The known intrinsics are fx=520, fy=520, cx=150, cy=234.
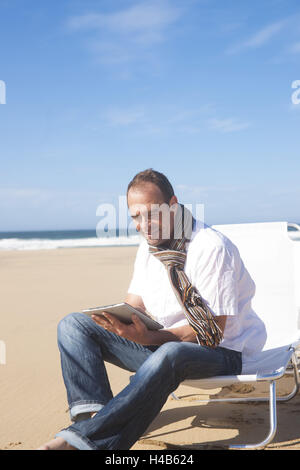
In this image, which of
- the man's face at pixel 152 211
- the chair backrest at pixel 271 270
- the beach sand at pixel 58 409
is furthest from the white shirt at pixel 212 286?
the chair backrest at pixel 271 270

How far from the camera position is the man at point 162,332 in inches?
93.1

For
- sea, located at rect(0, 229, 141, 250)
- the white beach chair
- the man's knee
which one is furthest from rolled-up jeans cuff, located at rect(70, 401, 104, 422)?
sea, located at rect(0, 229, 141, 250)

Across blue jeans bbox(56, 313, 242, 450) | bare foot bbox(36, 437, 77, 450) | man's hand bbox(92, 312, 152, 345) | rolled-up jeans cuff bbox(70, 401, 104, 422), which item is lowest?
bare foot bbox(36, 437, 77, 450)

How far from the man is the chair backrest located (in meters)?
1.04

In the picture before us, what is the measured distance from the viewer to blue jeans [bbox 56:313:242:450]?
90.4 inches

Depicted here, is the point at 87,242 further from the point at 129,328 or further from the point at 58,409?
the point at 129,328

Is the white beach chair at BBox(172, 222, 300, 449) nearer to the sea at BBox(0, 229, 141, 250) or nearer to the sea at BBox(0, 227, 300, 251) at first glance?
the sea at BBox(0, 229, 141, 250)

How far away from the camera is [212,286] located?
2611 millimetres

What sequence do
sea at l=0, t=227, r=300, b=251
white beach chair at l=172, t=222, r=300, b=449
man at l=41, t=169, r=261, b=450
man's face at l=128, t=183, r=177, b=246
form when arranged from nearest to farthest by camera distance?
1. man at l=41, t=169, r=261, b=450
2. man's face at l=128, t=183, r=177, b=246
3. white beach chair at l=172, t=222, r=300, b=449
4. sea at l=0, t=227, r=300, b=251

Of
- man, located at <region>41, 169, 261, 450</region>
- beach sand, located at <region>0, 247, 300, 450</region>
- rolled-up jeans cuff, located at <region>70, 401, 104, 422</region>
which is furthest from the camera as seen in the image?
beach sand, located at <region>0, 247, 300, 450</region>

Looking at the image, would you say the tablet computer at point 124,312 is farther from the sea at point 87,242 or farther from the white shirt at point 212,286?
the sea at point 87,242

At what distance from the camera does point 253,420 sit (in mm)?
3307

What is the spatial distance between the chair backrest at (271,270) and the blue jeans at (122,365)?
122 centimetres
